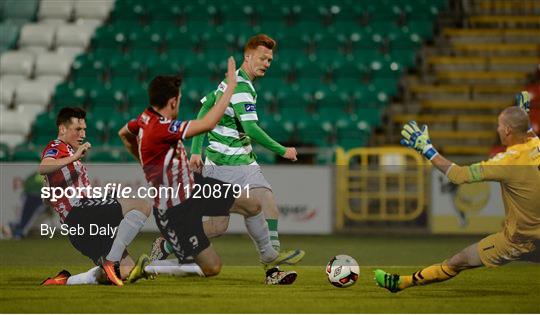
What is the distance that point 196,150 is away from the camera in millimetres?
8477

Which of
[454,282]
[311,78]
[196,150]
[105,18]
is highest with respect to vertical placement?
[105,18]

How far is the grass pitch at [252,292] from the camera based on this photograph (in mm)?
6680

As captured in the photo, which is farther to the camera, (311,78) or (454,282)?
(311,78)

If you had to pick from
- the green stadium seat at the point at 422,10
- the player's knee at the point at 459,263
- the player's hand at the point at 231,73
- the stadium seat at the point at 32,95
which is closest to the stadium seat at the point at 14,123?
the stadium seat at the point at 32,95

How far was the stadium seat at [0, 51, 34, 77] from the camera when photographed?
19609 millimetres

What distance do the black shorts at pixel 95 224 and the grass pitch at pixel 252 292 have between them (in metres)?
0.28

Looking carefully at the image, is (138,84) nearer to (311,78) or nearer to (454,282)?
(311,78)

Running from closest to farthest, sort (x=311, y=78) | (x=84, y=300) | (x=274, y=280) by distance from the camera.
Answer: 1. (x=84, y=300)
2. (x=274, y=280)
3. (x=311, y=78)

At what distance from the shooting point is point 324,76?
18.5m

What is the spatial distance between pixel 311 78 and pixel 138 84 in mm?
2846

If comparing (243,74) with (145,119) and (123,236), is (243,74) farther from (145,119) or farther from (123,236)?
(123,236)

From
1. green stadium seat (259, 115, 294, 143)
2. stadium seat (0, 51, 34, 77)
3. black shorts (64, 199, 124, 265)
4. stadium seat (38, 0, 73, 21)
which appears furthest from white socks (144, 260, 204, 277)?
stadium seat (38, 0, 73, 21)

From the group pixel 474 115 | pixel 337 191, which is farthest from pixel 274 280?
pixel 474 115

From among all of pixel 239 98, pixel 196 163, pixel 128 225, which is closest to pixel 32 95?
pixel 196 163
